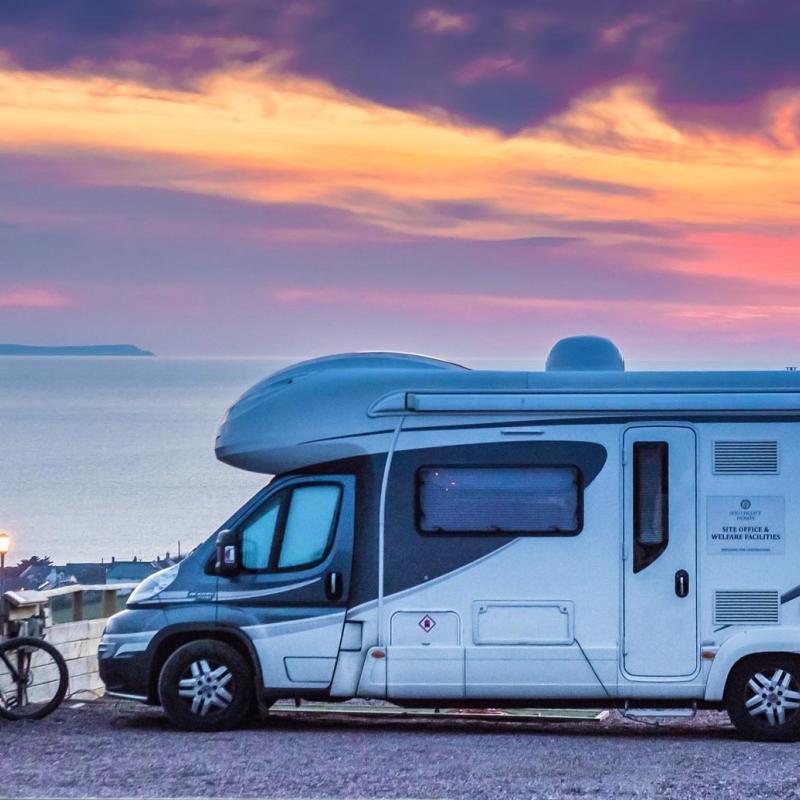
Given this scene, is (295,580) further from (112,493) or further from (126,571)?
(112,493)

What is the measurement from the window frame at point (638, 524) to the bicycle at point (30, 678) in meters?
4.64

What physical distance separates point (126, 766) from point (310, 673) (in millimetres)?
Result: 2028

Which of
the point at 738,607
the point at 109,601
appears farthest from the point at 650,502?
the point at 109,601

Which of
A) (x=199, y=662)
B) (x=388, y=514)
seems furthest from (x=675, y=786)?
(x=199, y=662)

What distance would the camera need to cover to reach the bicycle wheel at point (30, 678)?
12211mm

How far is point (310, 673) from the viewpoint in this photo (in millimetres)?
11227

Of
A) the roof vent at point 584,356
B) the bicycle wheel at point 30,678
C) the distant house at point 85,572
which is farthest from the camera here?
the distant house at point 85,572

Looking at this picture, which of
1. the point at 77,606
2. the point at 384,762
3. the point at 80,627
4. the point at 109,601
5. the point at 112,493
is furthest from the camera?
the point at 112,493

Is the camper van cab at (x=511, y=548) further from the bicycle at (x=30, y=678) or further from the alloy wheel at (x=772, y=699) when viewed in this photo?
the bicycle at (x=30, y=678)

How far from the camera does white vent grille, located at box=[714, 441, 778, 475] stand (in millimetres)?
11008

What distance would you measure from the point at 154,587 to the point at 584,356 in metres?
3.67

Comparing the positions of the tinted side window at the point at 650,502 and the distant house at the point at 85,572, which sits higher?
the tinted side window at the point at 650,502

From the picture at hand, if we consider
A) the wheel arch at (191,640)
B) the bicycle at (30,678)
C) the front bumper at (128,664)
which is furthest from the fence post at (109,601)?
the wheel arch at (191,640)

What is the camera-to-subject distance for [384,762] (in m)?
9.66
